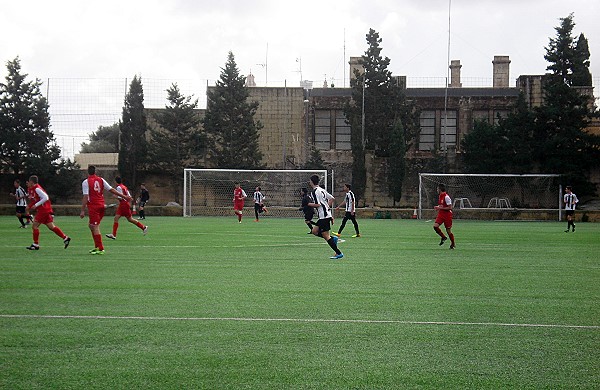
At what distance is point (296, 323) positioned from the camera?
838 cm

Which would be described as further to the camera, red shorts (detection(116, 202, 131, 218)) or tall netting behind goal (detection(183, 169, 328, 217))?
tall netting behind goal (detection(183, 169, 328, 217))

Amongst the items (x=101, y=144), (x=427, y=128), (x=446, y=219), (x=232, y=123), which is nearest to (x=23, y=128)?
(x=232, y=123)

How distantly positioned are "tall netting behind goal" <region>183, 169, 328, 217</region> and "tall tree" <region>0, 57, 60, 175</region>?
980 cm

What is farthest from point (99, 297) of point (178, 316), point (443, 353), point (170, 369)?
point (443, 353)

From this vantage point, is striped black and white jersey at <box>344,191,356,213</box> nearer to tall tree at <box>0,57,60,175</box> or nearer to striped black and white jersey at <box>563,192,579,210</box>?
striped black and white jersey at <box>563,192,579,210</box>

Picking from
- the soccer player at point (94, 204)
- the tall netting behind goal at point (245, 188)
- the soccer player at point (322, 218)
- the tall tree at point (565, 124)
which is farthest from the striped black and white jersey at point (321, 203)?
the tall tree at point (565, 124)

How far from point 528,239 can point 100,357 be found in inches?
824

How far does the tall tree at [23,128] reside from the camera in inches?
1927

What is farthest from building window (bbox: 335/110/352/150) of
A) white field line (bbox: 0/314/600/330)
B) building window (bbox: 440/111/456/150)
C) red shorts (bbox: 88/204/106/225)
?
white field line (bbox: 0/314/600/330)

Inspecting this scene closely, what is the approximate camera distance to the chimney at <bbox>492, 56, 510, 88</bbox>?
199 ft

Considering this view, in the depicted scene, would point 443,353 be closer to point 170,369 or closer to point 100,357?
point 170,369

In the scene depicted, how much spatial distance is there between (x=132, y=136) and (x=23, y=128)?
720 centimetres

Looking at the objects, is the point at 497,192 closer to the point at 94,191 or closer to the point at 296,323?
the point at 94,191

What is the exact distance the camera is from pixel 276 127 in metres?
55.5
